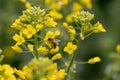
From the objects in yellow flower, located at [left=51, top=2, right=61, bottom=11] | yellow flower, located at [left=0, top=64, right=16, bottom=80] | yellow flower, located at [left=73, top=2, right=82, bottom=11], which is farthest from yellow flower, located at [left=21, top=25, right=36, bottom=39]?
yellow flower, located at [left=73, top=2, right=82, bottom=11]

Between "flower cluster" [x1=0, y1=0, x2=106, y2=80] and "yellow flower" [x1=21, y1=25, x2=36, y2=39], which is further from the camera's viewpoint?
"yellow flower" [x1=21, y1=25, x2=36, y2=39]

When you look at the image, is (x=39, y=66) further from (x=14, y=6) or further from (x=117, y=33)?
(x=117, y=33)

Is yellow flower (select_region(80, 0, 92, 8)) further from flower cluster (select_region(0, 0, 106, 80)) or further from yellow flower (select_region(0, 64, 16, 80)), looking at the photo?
yellow flower (select_region(0, 64, 16, 80))

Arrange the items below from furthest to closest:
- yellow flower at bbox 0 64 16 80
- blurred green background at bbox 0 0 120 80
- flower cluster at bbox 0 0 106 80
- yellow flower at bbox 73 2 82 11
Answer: blurred green background at bbox 0 0 120 80
yellow flower at bbox 73 2 82 11
yellow flower at bbox 0 64 16 80
flower cluster at bbox 0 0 106 80

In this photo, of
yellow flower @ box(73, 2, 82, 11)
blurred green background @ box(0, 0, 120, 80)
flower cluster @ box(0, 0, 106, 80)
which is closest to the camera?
flower cluster @ box(0, 0, 106, 80)

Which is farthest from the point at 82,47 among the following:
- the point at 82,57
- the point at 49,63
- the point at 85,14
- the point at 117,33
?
the point at 49,63

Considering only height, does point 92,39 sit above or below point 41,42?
above

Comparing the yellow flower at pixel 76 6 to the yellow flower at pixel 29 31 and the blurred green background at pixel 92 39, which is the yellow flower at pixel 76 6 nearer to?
the blurred green background at pixel 92 39

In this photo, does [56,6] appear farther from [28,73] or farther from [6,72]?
[28,73]

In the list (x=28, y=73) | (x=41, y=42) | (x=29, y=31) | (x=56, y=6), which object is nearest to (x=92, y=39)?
(x=56, y=6)
